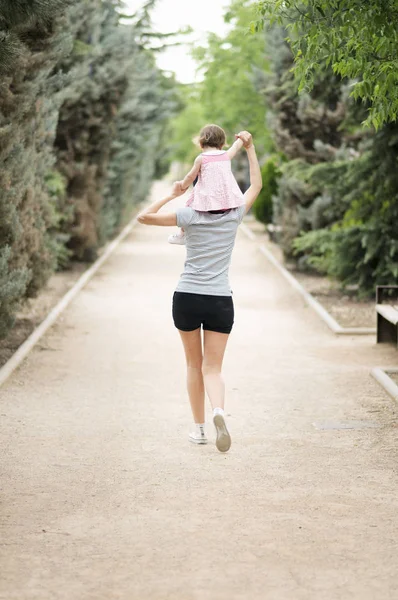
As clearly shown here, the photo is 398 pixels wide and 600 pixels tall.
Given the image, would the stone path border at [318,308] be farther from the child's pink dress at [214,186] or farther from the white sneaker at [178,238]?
the child's pink dress at [214,186]

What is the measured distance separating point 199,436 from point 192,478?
991mm

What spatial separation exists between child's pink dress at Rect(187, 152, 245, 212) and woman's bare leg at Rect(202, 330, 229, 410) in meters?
0.89

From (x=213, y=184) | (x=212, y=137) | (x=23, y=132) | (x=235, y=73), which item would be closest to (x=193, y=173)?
(x=213, y=184)

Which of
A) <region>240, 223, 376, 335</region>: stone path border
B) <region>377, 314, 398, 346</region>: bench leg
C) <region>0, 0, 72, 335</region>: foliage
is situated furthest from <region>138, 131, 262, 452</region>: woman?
<region>240, 223, 376, 335</region>: stone path border

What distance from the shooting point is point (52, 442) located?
769cm

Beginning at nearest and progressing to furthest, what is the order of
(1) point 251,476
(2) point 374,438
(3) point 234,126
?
1. (1) point 251,476
2. (2) point 374,438
3. (3) point 234,126

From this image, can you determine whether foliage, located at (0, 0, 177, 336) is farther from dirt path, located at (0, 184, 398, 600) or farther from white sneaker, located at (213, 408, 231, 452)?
white sneaker, located at (213, 408, 231, 452)

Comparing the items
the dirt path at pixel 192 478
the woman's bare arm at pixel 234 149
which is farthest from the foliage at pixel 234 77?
the woman's bare arm at pixel 234 149

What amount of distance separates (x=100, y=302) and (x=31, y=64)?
6.40 metres

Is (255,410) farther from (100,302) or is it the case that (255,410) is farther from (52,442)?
(100,302)

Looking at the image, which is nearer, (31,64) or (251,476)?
(251,476)

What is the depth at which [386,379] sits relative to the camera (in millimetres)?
9836

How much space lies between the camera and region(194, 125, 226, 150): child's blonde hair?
7.02 meters

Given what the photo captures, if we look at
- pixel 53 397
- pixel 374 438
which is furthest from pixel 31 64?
pixel 374 438
